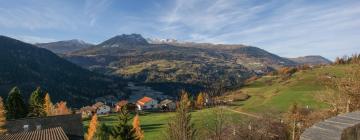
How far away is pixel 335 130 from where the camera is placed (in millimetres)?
3668

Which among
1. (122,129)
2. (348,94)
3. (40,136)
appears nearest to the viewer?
(348,94)

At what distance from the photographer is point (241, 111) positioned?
7775cm

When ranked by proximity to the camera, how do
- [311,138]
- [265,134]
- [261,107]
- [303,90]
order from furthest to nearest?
[303,90] → [261,107] → [265,134] → [311,138]

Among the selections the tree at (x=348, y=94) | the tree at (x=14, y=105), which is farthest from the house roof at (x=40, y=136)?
the tree at (x=14, y=105)

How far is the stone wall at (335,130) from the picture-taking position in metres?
3.40

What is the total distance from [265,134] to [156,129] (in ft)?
100

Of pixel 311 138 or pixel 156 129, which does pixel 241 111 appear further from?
pixel 311 138

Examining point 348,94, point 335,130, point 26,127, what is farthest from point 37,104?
point 335,130

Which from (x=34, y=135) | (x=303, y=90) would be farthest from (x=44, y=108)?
(x=303, y=90)

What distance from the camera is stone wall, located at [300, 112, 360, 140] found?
3396mm

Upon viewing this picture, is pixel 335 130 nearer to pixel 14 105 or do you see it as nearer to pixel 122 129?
pixel 122 129

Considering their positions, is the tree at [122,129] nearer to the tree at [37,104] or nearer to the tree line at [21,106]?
the tree line at [21,106]

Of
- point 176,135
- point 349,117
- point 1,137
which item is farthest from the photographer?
point 1,137

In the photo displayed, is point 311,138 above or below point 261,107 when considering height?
above
